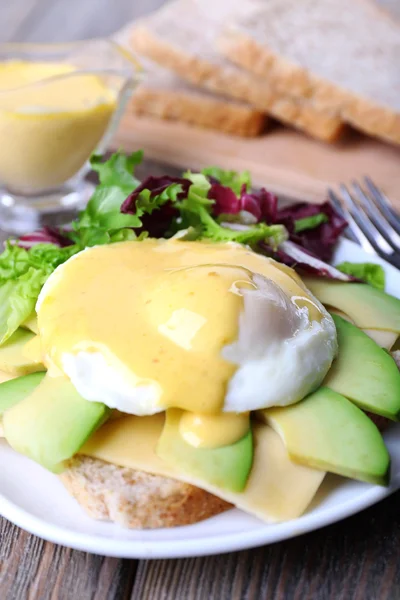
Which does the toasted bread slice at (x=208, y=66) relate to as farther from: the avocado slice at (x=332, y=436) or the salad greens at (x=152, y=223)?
the avocado slice at (x=332, y=436)

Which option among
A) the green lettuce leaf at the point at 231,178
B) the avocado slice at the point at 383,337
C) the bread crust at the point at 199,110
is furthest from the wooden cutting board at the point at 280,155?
the avocado slice at the point at 383,337

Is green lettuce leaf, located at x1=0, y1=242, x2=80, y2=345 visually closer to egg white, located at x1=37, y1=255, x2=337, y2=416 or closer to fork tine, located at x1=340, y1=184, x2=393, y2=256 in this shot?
egg white, located at x1=37, y1=255, x2=337, y2=416

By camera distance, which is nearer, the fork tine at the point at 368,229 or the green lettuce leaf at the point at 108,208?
the green lettuce leaf at the point at 108,208

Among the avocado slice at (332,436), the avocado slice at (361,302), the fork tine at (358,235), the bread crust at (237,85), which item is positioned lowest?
the bread crust at (237,85)

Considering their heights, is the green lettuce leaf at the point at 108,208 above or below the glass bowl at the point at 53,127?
above

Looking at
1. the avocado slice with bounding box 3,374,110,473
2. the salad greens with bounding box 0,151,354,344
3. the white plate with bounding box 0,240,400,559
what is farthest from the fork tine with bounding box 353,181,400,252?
the avocado slice with bounding box 3,374,110,473

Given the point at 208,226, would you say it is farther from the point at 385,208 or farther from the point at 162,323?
the point at 385,208
